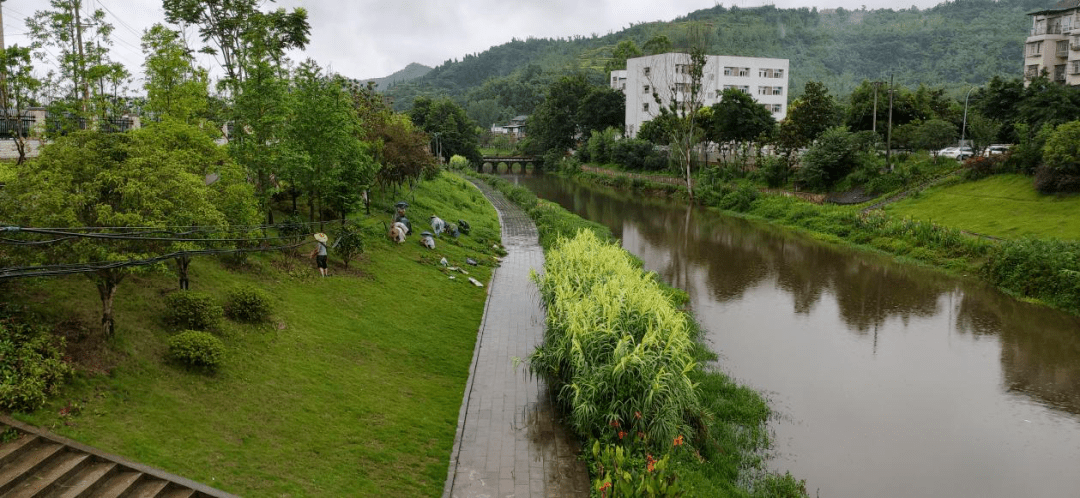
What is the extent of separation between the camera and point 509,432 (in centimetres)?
1215

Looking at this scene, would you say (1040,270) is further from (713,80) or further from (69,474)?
(713,80)

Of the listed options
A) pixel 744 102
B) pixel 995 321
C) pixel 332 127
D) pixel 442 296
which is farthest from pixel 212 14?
pixel 744 102

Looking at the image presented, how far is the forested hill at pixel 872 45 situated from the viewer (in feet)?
344

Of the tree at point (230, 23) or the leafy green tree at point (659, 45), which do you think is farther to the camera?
the leafy green tree at point (659, 45)

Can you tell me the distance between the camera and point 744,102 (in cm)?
5269

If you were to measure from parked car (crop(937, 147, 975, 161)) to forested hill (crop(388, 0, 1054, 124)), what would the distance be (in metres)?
38.1

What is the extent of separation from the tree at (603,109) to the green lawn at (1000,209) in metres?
46.2

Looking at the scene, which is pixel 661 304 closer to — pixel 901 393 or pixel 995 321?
pixel 901 393

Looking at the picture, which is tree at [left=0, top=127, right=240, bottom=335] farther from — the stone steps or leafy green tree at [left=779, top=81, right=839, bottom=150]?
leafy green tree at [left=779, top=81, right=839, bottom=150]

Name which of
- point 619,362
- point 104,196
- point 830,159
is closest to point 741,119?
point 830,159

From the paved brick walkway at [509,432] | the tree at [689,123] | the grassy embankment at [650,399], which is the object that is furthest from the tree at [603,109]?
the grassy embankment at [650,399]

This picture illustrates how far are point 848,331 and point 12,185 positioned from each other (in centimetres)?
2040

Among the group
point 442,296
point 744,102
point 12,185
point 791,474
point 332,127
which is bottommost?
point 791,474

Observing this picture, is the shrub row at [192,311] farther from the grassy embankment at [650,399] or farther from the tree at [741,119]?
the tree at [741,119]
